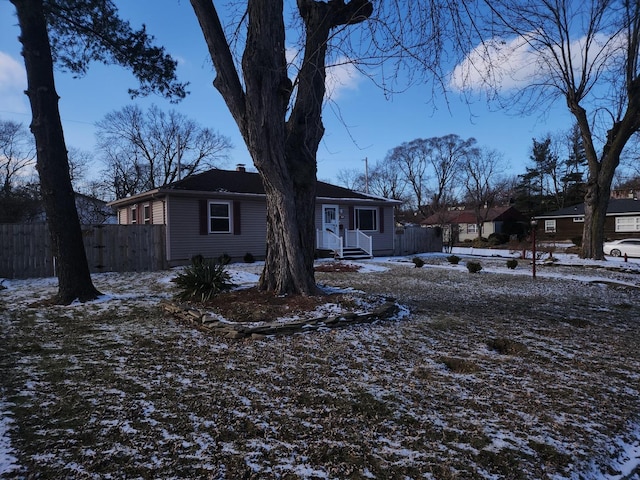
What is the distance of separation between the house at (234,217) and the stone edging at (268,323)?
8567mm

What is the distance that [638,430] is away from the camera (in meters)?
2.52

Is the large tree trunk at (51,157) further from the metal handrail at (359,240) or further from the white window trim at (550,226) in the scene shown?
the white window trim at (550,226)

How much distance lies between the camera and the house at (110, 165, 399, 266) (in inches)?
541

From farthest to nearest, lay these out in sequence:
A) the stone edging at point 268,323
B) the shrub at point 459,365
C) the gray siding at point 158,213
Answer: the gray siding at point 158,213, the stone edging at point 268,323, the shrub at point 459,365

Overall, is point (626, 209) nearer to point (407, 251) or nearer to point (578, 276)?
point (407, 251)

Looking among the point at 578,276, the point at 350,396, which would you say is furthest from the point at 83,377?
the point at 578,276

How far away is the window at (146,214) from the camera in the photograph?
50.0 ft

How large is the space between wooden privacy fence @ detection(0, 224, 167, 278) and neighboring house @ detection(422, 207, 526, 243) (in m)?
31.3

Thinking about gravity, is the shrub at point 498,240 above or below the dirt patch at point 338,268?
above

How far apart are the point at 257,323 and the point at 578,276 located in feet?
32.6

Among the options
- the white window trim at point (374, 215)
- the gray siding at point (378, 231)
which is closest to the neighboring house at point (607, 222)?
the gray siding at point (378, 231)

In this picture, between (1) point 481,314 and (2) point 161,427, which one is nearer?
(2) point 161,427

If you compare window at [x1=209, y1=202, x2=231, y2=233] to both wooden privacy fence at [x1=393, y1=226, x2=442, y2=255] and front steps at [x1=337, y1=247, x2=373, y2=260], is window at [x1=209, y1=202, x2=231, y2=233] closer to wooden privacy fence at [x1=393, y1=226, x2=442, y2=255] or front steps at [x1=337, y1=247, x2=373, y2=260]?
front steps at [x1=337, y1=247, x2=373, y2=260]

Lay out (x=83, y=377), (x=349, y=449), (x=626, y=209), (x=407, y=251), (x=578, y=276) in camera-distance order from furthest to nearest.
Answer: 1. (x=626, y=209)
2. (x=407, y=251)
3. (x=578, y=276)
4. (x=83, y=377)
5. (x=349, y=449)
